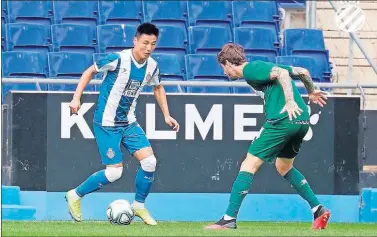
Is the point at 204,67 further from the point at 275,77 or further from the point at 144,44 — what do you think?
the point at 275,77

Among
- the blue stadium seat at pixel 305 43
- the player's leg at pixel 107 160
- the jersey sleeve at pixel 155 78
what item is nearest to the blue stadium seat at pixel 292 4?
the blue stadium seat at pixel 305 43

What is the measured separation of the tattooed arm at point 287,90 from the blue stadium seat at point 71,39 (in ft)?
21.9

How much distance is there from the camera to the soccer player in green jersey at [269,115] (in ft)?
31.6

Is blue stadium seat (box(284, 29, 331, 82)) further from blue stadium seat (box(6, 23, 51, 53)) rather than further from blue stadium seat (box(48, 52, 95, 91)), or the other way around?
blue stadium seat (box(6, 23, 51, 53))

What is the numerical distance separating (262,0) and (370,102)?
184 inches

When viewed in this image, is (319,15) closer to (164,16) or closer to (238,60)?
(164,16)

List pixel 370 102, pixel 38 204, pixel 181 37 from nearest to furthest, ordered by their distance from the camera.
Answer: pixel 38 204
pixel 370 102
pixel 181 37

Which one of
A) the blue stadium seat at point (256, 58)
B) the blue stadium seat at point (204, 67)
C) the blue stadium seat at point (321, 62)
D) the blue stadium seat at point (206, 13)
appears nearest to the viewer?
the blue stadium seat at point (204, 67)

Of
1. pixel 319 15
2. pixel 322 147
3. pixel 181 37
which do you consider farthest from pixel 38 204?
Answer: pixel 319 15

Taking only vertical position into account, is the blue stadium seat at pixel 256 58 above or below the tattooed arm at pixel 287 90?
above

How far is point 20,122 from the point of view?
12617 millimetres

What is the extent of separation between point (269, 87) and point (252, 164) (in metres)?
0.70

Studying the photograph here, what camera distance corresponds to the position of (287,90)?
31.2ft

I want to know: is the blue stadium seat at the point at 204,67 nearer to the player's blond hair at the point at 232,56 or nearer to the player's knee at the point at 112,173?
the player's knee at the point at 112,173
